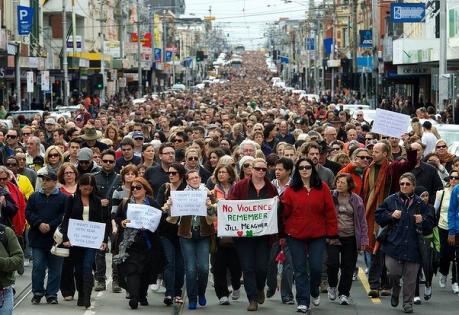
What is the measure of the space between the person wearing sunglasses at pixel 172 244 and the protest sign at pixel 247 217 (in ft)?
2.04

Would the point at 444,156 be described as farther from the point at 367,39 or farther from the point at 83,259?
the point at 367,39

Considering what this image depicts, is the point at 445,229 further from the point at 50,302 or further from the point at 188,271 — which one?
the point at 50,302

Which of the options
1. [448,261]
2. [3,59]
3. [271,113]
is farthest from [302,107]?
[448,261]

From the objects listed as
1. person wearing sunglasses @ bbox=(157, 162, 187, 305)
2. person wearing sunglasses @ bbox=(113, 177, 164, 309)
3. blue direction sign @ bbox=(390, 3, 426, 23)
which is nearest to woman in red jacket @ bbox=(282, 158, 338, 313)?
person wearing sunglasses @ bbox=(157, 162, 187, 305)

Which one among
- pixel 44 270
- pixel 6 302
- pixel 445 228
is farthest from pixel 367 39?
pixel 6 302

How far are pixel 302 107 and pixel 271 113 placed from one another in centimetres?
783

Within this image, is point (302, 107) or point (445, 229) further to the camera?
point (302, 107)

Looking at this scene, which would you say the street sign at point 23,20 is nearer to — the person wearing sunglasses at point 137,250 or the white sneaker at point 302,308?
the person wearing sunglasses at point 137,250

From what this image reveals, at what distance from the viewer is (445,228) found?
15.7m

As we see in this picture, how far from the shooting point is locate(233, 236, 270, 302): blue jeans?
14180 millimetres

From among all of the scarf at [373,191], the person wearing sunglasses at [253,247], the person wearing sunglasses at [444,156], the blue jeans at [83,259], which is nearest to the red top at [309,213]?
the person wearing sunglasses at [253,247]

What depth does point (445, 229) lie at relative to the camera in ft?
51.5

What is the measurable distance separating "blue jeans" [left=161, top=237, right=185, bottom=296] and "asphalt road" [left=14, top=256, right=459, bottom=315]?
0.24 meters

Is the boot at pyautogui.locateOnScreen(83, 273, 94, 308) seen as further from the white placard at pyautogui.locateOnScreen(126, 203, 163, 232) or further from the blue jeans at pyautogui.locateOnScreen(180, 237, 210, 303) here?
the blue jeans at pyautogui.locateOnScreen(180, 237, 210, 303)
